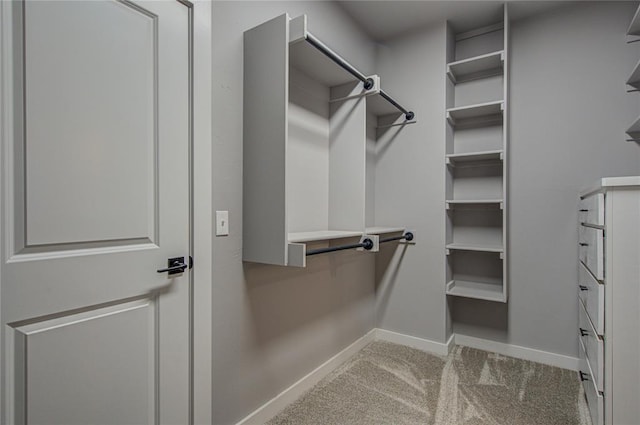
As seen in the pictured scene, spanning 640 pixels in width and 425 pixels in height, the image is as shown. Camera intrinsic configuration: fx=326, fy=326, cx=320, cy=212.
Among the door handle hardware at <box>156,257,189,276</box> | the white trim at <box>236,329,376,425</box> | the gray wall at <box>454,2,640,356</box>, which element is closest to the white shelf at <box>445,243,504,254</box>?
the gray wall at <box>454,2,640,356</box>

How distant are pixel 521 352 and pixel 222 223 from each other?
2486 mm

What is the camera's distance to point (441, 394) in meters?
2.02

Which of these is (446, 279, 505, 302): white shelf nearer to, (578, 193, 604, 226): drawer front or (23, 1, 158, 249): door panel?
(578, 193, 604, 226): drawer front

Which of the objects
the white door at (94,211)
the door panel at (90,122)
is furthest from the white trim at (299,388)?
the door panel at (90,122)

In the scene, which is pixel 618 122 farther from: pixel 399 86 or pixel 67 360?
pixel 67 360

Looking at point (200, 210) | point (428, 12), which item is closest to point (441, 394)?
point (200, 210)

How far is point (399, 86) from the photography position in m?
2.81

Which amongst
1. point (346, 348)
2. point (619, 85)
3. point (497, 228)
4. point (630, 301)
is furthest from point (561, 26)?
point (346, 348)

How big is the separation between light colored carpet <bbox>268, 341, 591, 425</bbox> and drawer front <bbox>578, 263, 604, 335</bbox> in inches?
23.8

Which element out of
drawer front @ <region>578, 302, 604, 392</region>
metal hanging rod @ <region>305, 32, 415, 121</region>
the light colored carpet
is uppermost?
metal hanging rod @ <region>305, 32, 415, 121</region>

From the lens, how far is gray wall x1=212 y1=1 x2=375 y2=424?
4.96 ft

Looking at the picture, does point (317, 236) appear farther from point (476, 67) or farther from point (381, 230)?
point (476, 67)

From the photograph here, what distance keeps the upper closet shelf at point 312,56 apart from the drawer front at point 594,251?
4.58ft

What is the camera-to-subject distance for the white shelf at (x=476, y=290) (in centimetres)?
245
